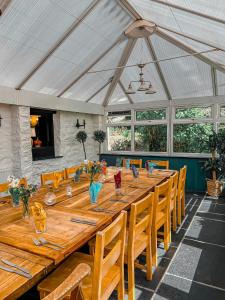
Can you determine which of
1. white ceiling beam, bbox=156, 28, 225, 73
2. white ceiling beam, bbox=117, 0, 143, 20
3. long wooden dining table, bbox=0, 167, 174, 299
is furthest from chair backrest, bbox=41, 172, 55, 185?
white ceiling beam, bbox=156, 28, 225, 73

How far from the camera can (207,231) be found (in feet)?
11.3

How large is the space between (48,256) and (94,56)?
4.33 m

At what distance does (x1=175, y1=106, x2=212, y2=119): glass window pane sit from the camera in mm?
5895

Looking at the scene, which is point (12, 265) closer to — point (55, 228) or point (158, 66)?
A: point (55, 228)

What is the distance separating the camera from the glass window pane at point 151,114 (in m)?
6.50

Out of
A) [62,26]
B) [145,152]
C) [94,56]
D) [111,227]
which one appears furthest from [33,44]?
[145,152]

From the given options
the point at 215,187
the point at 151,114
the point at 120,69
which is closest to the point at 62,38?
the point at 120,69

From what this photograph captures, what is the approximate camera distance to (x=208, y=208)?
450 centimetres

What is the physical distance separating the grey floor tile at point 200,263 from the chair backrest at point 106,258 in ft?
3.62

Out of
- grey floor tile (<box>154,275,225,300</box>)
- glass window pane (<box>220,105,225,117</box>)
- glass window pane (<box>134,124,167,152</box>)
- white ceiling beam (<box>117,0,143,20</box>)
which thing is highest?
white ceiling beam (<box>117,0,143,20</box>)

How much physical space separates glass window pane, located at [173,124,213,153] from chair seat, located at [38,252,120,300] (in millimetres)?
4922

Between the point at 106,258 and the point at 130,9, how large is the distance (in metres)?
3.83

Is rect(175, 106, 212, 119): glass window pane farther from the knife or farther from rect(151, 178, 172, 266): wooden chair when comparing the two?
the knife

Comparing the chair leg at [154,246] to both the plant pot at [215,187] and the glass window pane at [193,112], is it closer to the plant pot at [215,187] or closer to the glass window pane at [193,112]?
the plant pot at [215,187]
